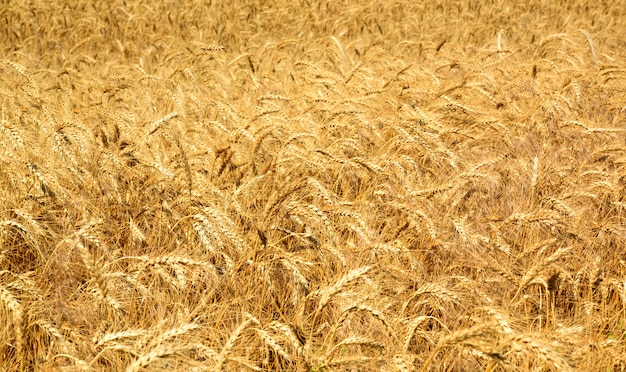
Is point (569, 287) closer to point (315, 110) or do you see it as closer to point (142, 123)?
point (315, 110)

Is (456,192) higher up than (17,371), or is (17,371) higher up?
(17,371)

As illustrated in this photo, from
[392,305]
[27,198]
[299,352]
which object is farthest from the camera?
[27,198]

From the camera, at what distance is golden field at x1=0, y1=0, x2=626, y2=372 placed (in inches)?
70.1

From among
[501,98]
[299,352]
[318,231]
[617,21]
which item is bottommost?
[617,21]

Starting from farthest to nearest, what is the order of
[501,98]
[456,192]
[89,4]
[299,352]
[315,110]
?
[89,4], [501,98], [315,110], [456,192], [299,352]

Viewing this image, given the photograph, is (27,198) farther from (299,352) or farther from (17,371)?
(299,352)

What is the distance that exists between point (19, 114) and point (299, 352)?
279cm

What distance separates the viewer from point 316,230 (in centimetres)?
254

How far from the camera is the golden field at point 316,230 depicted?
1.78 m

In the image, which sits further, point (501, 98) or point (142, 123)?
point (501, 98)

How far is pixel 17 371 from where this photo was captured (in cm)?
181

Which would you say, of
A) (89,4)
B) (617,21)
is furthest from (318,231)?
(617,21)

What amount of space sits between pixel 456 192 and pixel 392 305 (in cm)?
91

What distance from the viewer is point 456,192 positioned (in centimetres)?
286
